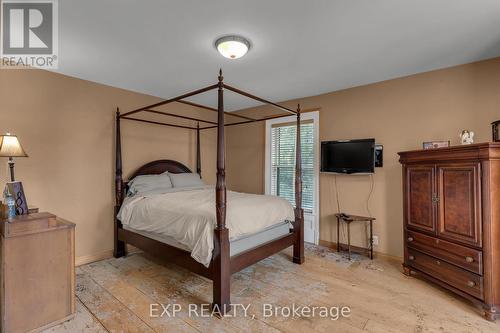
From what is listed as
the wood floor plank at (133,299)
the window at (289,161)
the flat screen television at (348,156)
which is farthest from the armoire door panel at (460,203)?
the wood floor plank at (133,299)

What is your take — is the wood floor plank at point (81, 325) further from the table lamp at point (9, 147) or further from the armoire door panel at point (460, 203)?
the armoire door panel at point (460, 203)

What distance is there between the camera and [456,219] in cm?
236

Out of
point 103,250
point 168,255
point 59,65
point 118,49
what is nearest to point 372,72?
point 118,49

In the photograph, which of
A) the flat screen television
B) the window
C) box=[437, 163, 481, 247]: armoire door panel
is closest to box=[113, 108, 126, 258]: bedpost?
the window

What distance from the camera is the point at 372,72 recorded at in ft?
10.2

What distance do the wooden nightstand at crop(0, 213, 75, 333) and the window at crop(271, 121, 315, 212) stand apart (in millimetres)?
3247

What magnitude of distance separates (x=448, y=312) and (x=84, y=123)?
15.1 feet

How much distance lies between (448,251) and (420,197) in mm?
589

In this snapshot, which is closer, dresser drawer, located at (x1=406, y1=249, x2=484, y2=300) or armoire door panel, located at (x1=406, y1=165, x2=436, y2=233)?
dresser drawer, located at (x1=406, y1=249, x2=484, y2=300)

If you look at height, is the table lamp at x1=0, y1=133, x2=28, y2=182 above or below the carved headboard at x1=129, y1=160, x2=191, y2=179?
above

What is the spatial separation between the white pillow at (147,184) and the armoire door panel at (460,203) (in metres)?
3.49

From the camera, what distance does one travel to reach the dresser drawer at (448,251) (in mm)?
2166

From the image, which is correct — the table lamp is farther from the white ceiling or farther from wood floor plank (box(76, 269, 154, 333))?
wood floor plank (box(76, 269, 154, 333))

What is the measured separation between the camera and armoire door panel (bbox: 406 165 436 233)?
2586 millimetres
